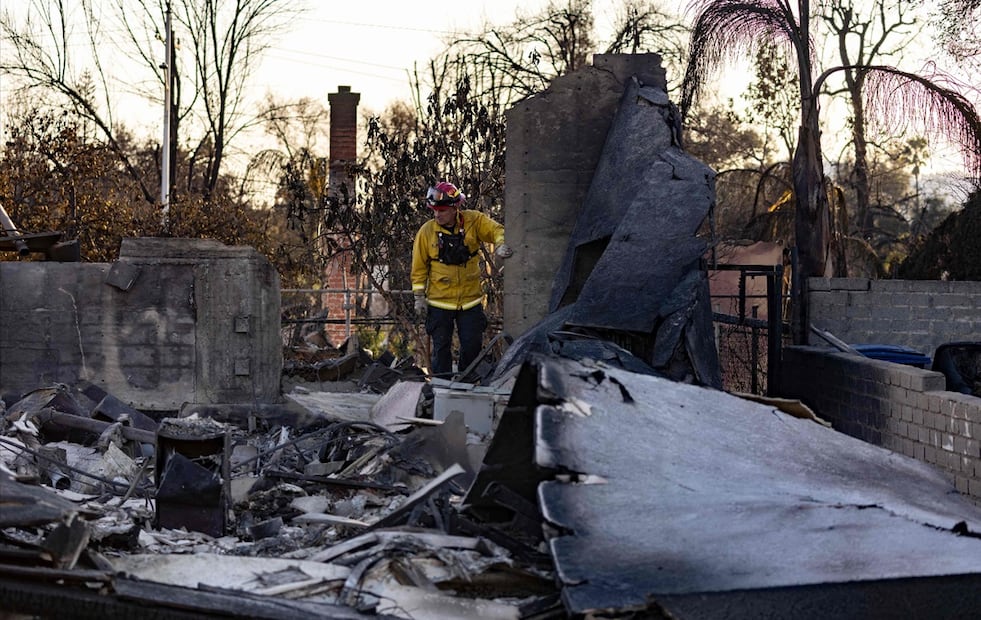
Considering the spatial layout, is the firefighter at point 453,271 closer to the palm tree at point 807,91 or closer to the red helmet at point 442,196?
the red helmet at point 442,196

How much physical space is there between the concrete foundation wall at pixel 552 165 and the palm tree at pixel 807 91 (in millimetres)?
2116

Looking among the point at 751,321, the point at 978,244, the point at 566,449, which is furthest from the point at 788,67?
the point at 566,449

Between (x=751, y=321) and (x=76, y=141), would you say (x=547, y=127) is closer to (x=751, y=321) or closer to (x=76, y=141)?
(x=751, y=321)

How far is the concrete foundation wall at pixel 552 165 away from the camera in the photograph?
10.9m

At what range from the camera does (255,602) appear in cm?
449

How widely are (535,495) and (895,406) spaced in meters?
4.00

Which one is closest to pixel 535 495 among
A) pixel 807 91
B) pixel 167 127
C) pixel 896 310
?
pixel 896 310

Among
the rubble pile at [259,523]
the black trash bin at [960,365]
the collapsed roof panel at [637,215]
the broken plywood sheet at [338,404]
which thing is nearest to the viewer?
the rubble pile at [259,523]

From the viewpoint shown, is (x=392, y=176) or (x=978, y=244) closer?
(x=392, y=176)

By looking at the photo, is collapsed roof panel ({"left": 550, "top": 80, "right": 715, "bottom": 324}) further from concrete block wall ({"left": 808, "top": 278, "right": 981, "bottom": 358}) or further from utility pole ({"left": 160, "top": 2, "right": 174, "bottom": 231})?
utility pole ({"left": 160, "top": 2, "right": 174, "bottom": 231})

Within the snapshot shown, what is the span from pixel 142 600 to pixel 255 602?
390mm

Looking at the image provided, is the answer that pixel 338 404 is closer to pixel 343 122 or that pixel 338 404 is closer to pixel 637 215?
pixel 637 215

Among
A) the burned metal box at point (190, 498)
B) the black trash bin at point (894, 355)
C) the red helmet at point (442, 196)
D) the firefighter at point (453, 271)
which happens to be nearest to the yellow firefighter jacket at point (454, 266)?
the firefighter at point (453, 271)

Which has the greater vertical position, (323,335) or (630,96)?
(630,96)
